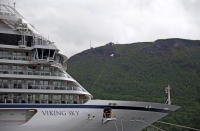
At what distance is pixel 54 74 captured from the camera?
24594 mm

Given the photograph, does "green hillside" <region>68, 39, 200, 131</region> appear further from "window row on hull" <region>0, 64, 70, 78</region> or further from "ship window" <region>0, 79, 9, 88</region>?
"ship window" <region>0, 79, 9, 88</region>

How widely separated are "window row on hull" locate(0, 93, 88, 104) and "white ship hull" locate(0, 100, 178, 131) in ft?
2.23

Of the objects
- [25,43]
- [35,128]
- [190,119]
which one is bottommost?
[190,119]

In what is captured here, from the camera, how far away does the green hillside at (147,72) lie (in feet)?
233

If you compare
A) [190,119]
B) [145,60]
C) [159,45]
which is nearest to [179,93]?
[190,119]

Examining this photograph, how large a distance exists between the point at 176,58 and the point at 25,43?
2922 inches

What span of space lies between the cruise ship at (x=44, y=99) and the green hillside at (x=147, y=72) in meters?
38.6

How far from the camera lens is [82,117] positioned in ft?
75.9

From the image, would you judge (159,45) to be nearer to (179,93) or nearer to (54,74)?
(179,93)

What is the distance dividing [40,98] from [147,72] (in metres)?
64.4

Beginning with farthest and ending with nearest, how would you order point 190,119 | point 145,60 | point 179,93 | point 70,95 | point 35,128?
point 145,60, point 179,93, point 190,119, point 70,95, point 35,128

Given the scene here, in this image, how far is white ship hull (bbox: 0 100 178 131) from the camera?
22250 millimetres

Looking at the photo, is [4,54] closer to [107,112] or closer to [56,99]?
[56,99]

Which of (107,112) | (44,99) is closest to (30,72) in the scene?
(44,99)
